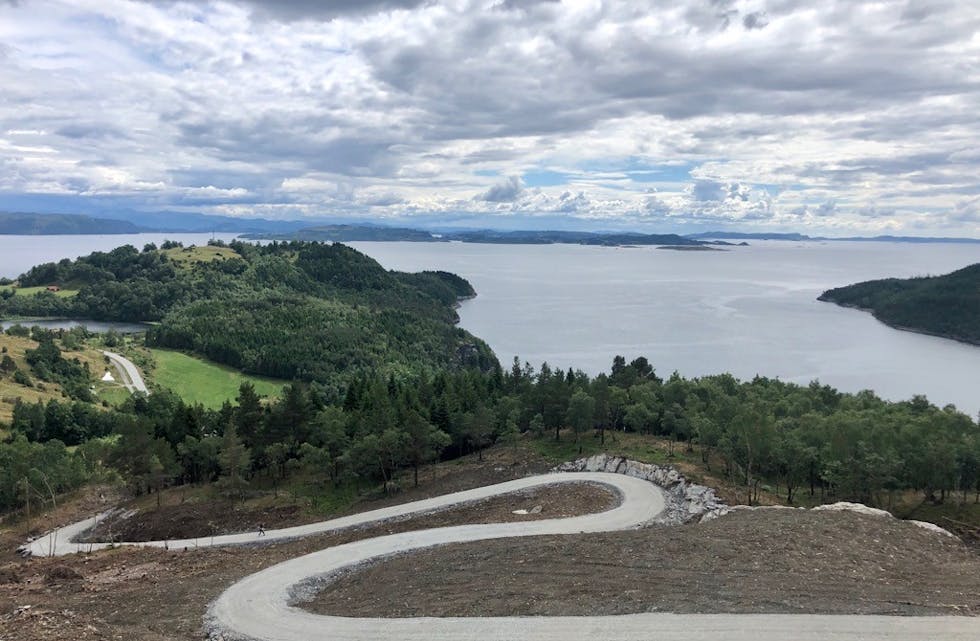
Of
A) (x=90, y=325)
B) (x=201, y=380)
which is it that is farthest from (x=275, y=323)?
(x=90, y=325)

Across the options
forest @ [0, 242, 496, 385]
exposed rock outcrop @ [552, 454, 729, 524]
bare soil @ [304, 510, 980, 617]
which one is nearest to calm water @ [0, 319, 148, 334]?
forest @ [0, 242, 496, 385]

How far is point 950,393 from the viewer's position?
110 m

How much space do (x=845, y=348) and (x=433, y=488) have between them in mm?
137170

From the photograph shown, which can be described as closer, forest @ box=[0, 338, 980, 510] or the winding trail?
the winding trail

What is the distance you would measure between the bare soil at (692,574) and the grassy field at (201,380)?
8797 centimetres

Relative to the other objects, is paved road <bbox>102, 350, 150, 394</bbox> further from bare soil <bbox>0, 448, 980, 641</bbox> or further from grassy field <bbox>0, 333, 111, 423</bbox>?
bare soil <bbox>0, 448, 980, 641</bbox>

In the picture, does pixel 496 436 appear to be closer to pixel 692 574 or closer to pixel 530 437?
pixel 530 437

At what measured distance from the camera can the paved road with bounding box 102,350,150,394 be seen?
103875 millimetres

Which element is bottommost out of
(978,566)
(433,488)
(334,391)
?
(334,391)

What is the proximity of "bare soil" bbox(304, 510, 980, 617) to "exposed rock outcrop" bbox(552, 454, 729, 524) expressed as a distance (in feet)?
15.4

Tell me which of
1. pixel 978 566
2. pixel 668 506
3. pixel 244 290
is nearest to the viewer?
pixel 978 566

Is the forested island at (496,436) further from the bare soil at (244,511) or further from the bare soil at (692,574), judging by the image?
the bare soil at (692,574)

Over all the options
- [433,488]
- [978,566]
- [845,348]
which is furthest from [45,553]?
[845,348]

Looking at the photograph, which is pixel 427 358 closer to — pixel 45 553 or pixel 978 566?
pixel 45 553
